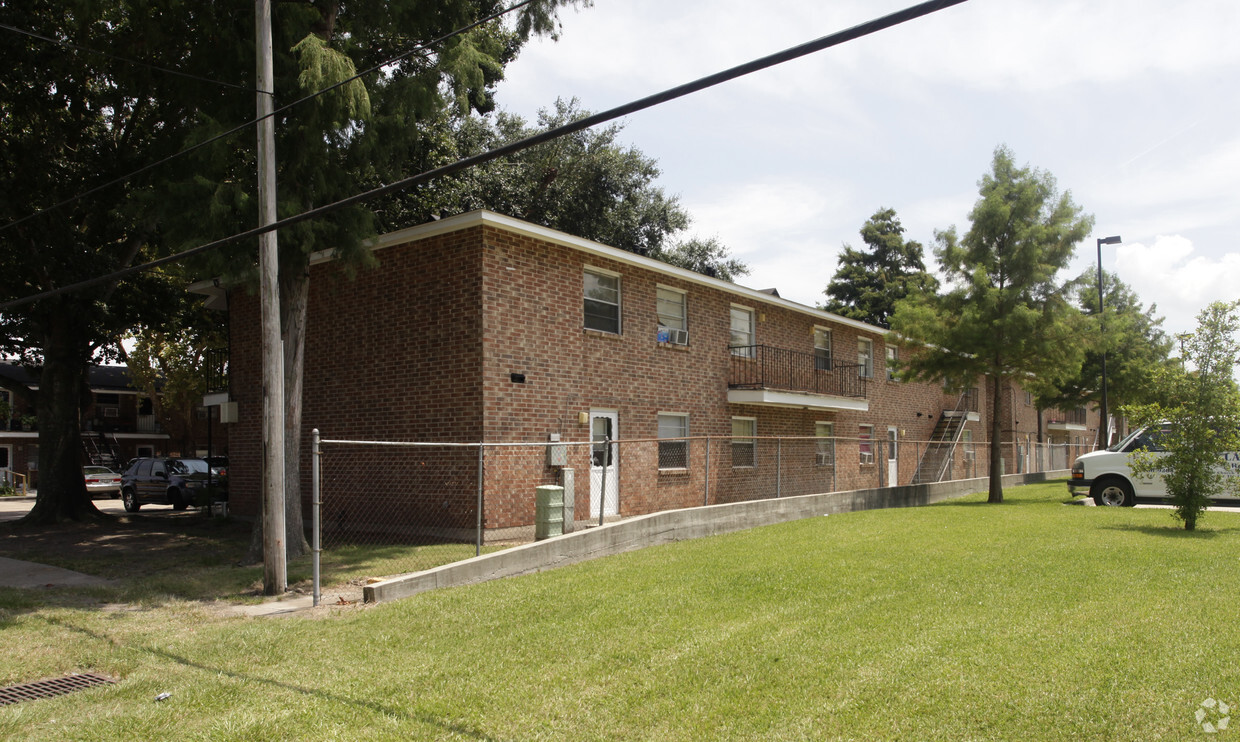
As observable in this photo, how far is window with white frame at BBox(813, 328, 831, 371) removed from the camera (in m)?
23.9

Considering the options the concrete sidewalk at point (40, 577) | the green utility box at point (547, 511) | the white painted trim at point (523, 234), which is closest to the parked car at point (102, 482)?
the white painted trim at point (523, 234)

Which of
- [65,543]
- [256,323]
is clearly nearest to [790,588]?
[65,543]

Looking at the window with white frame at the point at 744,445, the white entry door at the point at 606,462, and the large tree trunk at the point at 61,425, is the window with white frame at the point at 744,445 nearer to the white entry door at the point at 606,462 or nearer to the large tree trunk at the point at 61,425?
the white entry door at the point at 606,462

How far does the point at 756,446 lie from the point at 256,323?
11.9m

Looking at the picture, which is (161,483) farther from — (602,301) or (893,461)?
(893,461)

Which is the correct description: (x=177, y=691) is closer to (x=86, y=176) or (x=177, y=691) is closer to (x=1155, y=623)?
(x=1155, y=623)

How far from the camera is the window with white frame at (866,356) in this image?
26.0 m

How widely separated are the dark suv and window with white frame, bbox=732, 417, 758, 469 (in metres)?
16.2

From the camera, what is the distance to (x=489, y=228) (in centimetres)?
1424

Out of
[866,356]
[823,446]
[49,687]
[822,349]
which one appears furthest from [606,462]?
[866,356]

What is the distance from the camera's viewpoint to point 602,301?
654 inches

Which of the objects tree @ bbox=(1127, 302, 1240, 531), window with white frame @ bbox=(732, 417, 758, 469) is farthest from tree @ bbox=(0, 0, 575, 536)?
tree @ bbox=(1127, 302, 1240, 531)

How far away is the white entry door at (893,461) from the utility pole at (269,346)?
1990 cm

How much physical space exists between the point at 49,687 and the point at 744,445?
15.7 meters
